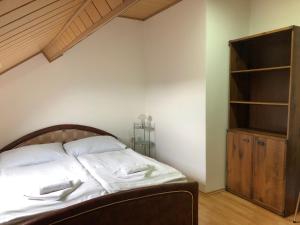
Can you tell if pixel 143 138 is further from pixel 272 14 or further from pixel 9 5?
pixel 9 5

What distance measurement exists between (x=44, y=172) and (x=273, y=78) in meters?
2.77

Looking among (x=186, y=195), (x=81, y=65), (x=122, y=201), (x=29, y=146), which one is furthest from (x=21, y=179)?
(x=81, y=65)

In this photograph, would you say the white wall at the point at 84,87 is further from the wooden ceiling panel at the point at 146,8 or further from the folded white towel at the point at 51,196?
the folded white towel at the point at 51,196

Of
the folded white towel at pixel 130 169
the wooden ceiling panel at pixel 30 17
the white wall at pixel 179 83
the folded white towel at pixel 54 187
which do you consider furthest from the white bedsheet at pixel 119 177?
the wooden ceiling panel at pixel 30 17

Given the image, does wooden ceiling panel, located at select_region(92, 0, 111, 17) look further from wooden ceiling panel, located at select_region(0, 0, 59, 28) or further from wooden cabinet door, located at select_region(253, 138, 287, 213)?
wooden cabinet door, located at select_region(253, 138, 287, 213)

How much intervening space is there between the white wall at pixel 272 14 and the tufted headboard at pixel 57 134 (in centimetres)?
259

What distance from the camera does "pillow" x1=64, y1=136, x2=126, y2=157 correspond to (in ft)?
10.7

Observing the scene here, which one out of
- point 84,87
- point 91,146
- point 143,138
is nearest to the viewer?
point 91,146

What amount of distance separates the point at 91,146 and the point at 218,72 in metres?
1.89

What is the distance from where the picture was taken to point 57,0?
1155mm

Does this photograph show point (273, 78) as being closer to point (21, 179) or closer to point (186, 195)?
point (186, 195)

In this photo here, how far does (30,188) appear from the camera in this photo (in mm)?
2158

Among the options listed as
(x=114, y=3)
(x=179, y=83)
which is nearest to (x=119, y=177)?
(x=114, y=3)

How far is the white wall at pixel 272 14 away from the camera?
277cm
